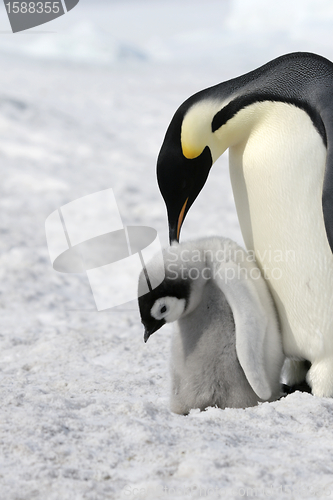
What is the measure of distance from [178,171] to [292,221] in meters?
0.36

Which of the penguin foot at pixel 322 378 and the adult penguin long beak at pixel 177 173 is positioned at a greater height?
the adult penguin long beak at pixel 177 173

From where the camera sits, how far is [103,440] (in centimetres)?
115

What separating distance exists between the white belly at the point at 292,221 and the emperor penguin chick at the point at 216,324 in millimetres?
62

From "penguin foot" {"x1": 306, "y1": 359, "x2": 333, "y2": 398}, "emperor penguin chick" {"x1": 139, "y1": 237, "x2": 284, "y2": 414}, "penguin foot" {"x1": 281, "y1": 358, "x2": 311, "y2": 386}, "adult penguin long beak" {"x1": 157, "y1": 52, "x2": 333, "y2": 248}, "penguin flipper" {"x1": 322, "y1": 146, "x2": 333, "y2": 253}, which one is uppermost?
"adult penguin long beak" {"x1": 157, "y1": 52, "x2": 333, "y2": 248}

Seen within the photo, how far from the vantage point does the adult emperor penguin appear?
154cm

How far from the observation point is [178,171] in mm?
1621

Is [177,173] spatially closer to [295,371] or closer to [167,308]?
[167,308]

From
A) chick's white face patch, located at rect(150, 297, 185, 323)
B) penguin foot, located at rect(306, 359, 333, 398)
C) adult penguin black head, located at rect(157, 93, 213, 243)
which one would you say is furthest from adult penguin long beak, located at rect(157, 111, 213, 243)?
penguin foot, located at rect(306, 359, 333, 398)

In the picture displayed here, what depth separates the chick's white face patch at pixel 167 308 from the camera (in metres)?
1.50

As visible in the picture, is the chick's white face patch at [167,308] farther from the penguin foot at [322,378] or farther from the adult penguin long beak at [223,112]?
the penguin foot at [322,378]

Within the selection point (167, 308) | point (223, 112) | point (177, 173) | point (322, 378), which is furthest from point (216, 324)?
point (223, 112)

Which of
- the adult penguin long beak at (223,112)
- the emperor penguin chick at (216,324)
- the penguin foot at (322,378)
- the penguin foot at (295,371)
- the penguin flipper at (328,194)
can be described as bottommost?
the penguin foot at (295,371)

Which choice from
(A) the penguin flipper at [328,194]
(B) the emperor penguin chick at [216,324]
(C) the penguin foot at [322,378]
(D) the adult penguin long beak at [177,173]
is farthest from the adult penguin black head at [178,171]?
(C) the penguin foot at [322,378]

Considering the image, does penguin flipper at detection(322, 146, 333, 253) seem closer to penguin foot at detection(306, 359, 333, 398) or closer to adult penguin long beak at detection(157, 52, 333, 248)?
adult penguin long beak at detection(157, 52, 333, 248)
